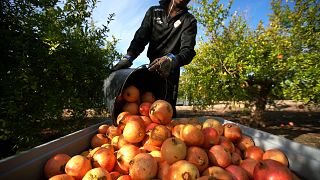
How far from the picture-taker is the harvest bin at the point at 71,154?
4.56 feet

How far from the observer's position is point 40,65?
3543 mm

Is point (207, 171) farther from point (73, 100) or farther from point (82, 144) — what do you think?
point (73, 100)

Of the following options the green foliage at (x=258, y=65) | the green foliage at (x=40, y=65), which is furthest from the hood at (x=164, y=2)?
the green foliage at (x=258, y=65)

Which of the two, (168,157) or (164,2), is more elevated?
(164,2)

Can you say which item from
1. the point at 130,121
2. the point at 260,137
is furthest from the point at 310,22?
the point at 130,121

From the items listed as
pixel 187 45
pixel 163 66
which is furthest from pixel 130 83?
pixel 187 45

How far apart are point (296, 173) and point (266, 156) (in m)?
0.23

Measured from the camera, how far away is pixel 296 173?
70.5 inches

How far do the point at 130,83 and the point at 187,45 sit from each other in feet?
3.36

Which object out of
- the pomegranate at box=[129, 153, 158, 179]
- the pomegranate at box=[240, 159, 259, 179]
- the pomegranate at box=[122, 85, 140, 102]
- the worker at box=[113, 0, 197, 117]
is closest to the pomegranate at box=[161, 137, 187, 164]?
the pomegranate at box=[129, 153, 158, 179]

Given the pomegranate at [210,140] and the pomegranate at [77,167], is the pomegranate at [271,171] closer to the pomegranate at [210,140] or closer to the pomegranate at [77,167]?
the pomegranate at [210,140]

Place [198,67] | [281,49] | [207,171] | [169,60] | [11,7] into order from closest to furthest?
[207,171] → [169,60] → [11,7] → [281,49] → [198,67]

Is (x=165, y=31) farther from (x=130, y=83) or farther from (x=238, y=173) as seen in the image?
(x=238, y=173)

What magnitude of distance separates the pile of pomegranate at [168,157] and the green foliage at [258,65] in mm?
5741
